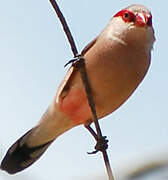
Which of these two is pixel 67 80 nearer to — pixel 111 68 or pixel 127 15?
pixel 111 68

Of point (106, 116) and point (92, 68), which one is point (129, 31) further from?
point (106, 116)

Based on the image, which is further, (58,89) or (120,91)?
(58,89)

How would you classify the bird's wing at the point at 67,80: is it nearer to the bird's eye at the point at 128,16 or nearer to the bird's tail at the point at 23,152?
the bird's eye at the point at 128,16

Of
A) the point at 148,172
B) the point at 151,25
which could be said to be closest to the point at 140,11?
the point at 151,25

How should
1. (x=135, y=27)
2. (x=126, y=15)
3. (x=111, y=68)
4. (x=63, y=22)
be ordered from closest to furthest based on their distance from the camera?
(x=63, y=22)
(x=111, y=68)
(x=135, y=27)
(x=126, y=15)

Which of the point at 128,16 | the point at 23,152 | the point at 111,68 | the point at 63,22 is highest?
the point at 128,16

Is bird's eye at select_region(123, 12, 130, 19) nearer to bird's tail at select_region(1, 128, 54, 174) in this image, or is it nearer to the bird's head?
the bird's head

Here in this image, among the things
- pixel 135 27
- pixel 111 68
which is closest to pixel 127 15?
pixel 135 27

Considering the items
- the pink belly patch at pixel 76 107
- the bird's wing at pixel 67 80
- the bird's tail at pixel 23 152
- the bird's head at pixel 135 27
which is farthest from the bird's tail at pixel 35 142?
the bird's head at pixel 135 27
